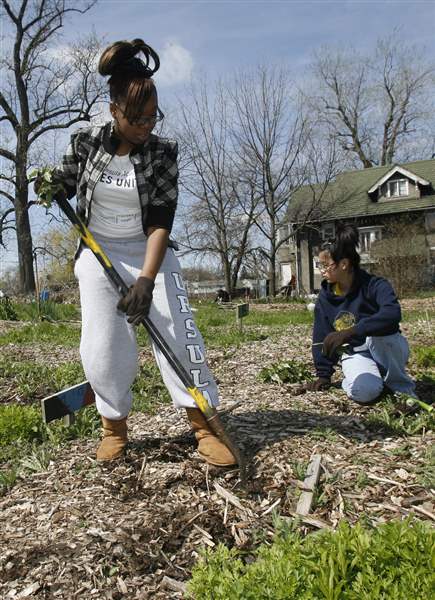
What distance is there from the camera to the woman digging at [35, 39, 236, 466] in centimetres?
290

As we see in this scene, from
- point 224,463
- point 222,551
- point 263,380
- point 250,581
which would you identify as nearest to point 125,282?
point 224,463

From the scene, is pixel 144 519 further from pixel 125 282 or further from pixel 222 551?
pixel 125 282

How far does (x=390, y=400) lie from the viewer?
13.1ft

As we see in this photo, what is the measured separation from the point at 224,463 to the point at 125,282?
1.04 m

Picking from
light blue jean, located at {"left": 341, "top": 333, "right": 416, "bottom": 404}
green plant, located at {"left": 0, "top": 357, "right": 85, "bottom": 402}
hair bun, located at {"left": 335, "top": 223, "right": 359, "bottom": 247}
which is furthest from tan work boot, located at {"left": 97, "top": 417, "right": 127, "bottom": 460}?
green plant, located at {"left": 0, "top": 357, "right": 85, "bottom": 402}

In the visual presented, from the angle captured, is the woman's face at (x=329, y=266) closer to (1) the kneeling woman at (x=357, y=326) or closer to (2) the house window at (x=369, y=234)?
(1) the kneeling woman at (x=357, y=326)

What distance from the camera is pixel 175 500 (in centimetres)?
275

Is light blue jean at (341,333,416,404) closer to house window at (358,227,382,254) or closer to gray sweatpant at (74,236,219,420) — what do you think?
gray sweatpant at (74,236,219,420)

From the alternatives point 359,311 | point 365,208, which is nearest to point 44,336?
point 359,311

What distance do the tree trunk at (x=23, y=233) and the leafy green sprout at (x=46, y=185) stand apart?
24405 millimetres

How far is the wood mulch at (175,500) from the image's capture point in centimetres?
229

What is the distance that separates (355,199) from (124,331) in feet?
121

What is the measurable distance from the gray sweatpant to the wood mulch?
37cm

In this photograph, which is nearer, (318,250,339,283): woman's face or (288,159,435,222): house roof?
(318,250,339,283): woman's face
